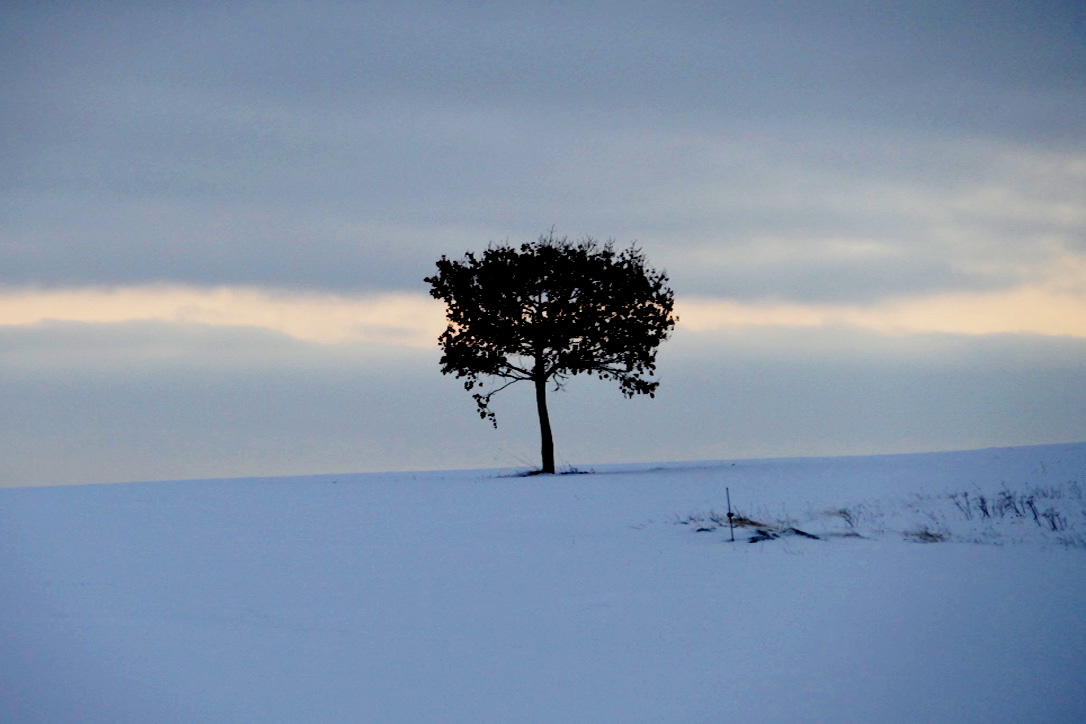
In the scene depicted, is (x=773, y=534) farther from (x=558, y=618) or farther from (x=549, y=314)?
(x=549, y=314)

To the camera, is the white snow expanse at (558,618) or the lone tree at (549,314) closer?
the white snow expanse at (558,618)

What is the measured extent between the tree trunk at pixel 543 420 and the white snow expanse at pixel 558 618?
21.3 m

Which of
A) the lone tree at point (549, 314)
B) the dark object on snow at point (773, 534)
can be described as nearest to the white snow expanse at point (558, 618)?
the dark object on snow at point (773, 534)

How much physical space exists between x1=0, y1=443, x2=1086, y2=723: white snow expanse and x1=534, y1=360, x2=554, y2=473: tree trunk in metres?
21.3

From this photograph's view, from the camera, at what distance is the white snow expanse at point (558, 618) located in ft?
25.3

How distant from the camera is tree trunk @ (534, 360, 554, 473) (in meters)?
41.3

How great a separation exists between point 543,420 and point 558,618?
31189 mm

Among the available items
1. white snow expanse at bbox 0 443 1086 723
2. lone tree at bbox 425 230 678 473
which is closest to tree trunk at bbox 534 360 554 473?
lone tree at bbox 425 230 678 473

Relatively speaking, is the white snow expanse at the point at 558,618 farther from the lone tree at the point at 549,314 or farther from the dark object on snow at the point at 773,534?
the lone tree at the point at 549,314

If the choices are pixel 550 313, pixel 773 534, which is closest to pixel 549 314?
pixel 550 313

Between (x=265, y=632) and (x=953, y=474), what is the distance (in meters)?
23.5

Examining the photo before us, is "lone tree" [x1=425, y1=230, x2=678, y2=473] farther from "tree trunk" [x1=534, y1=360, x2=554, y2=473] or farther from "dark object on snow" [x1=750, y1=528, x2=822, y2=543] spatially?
"dark object on snow" [x1=750, y1=528, x2=822, y2=543]

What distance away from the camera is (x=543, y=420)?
137ft

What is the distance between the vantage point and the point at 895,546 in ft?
47.8
